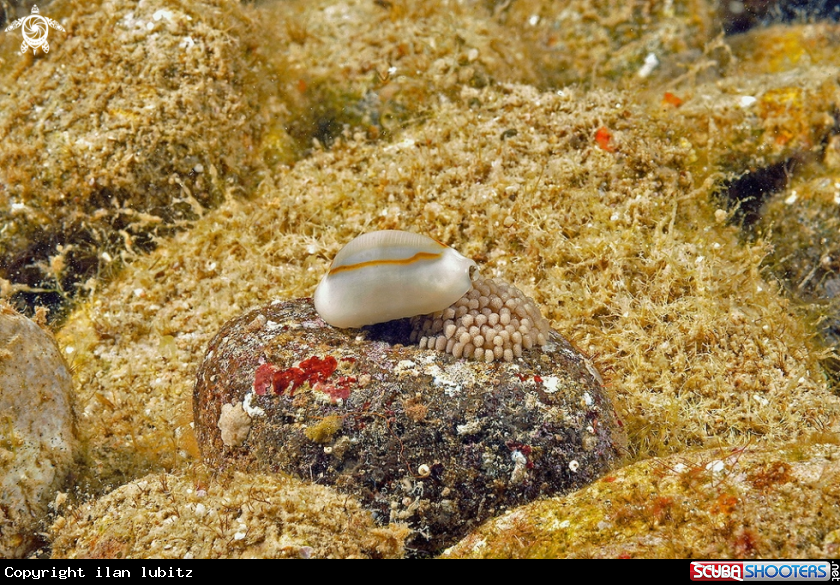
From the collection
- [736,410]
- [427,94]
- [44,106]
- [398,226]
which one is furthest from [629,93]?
[44,106]

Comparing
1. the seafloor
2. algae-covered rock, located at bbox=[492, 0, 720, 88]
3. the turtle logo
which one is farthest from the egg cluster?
the turtle logo

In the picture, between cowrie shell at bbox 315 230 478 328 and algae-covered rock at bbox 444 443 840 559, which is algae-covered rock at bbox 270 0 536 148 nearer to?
cowrie shell at bbox 315 230 478 328

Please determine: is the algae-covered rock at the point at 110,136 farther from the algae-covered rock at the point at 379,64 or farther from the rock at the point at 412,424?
the rock at the point at 412,424

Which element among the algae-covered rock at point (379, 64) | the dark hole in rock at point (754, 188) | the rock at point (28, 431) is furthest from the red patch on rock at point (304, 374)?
the dark hole in rock at point (754, 188)

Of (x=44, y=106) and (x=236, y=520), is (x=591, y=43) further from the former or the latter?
(x=236, y=520)

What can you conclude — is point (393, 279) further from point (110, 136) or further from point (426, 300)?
point (110, 136)
